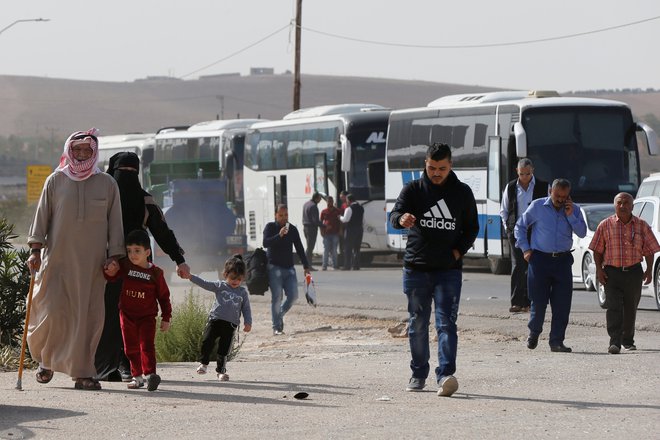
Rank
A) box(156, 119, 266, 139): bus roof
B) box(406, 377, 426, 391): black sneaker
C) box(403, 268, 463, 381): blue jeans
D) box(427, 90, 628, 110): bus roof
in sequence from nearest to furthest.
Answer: box(403, 268, 463, 381): blue jeans < box(406, 377, 426, 391): black sneaker < box(427, 90, 628, 110): bus roof < box(156, 119, 266, 139): bus roof

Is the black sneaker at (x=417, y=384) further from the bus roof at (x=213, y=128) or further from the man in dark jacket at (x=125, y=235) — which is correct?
the bus roof at (x=213, y=128)

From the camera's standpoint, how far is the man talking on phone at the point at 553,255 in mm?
15273

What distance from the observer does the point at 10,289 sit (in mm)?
15344

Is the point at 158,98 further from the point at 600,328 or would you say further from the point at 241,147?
the point at 600,328

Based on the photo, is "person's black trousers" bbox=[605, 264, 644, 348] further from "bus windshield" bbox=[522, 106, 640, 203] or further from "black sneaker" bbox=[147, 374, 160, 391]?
"bus windshield" bbox=[522, 106, 640, 203]

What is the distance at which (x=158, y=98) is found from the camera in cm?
18225

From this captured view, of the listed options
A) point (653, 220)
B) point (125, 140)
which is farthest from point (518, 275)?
point (125, 140)

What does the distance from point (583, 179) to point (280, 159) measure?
13.2 m

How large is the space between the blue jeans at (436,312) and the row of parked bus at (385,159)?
57.9 feet

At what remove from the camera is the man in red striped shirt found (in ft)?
49.9

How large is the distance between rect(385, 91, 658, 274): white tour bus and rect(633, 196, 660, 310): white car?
702cm

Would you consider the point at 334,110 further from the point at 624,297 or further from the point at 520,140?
the point at 624,297

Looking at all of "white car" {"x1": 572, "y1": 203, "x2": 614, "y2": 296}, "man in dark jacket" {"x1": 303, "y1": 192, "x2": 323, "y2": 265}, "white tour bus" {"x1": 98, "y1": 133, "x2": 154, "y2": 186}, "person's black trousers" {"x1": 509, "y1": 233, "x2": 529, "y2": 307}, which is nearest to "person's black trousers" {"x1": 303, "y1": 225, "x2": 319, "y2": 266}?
"man in dark jacket" {"x1": 303, "y1": 192, "x2": 323, "y2": 265}

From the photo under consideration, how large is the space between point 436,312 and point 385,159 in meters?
26.1
